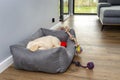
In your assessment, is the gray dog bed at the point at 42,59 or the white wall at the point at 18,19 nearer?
the gray dog bed at the point at 42,59

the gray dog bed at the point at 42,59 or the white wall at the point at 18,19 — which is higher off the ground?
the white wall at the point at 18,19

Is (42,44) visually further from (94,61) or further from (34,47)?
(94,61)

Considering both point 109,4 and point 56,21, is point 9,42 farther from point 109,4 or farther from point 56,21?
point 109,4

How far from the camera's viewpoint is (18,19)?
2.60 m

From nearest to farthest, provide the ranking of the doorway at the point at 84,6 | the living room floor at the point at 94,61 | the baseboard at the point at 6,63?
1. the living room floor at the point at 94,61
2. the baseboard at the point at 6,63
3. the doorway at the point at 84,6

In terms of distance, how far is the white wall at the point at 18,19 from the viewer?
2275mm

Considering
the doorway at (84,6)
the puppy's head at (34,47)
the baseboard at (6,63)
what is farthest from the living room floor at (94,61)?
the doorway at (84,6)

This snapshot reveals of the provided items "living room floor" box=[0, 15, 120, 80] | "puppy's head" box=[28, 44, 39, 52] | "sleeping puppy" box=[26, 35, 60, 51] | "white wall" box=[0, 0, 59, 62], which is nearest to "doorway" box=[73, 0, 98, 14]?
"living room floor" box=[0, 15, 120, 80]

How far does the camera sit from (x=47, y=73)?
2.21 meters

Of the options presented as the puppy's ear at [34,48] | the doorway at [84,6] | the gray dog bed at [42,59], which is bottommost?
the gray dog bed at [42,59]

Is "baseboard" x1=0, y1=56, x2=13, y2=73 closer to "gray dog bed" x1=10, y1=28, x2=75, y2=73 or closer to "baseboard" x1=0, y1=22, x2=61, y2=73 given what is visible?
"baseboard" x1=0, y1=22, x2=61, y2=73

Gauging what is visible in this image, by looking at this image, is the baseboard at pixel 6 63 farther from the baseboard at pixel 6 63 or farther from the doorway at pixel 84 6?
the doorway at pixel 84 6

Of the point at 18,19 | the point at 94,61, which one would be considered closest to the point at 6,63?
the point at 18,19

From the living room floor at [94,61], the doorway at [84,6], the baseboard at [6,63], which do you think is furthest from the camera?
the doorway at [84,6]
